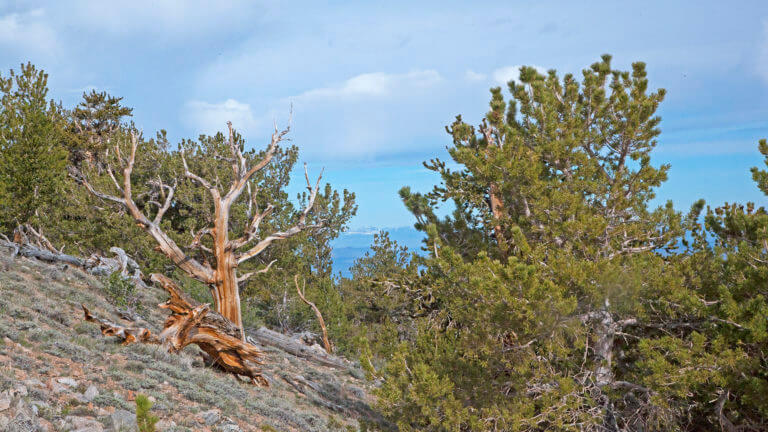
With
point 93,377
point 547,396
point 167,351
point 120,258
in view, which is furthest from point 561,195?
point 120,258

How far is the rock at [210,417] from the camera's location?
28.0 feet

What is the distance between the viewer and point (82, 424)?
6.64 m

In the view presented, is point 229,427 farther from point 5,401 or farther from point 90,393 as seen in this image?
point 5,401

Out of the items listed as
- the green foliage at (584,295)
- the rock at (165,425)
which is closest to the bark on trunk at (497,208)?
the green foliage at (584,295)

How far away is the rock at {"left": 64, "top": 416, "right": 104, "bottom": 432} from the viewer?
21.3 feet

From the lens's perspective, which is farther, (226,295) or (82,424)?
(226,295)

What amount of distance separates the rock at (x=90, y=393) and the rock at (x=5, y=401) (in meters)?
1.20

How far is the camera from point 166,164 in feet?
87.0

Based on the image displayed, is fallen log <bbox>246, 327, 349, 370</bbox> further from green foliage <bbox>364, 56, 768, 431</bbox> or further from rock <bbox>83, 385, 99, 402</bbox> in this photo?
rock <bbox>83, 385, 99, 402</bbox>

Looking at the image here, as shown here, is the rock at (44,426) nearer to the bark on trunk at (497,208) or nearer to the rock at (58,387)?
the rock at (58,387)

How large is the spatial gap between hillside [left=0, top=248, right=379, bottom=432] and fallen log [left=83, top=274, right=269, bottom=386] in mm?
307

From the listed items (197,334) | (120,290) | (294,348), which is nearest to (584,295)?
(197,334)

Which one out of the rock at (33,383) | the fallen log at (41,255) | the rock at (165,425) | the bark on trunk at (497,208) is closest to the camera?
the rock at (33,383)

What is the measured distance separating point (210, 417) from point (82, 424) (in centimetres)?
229
